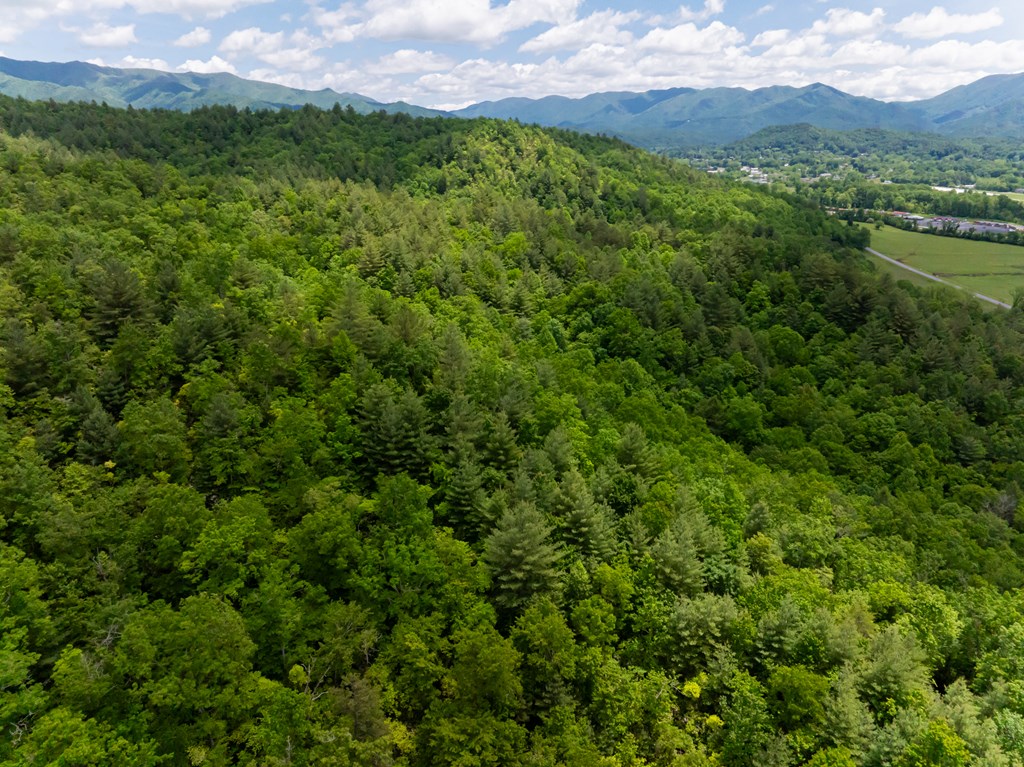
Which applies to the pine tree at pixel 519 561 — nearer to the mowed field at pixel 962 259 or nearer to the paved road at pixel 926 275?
the paved road at pixel 926 275

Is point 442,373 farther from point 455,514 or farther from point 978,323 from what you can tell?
point 978,323

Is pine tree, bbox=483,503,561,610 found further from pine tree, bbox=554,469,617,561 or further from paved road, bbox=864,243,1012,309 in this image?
paved road, bbox=864,243,1012,309

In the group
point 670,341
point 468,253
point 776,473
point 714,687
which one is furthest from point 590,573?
point 468,253

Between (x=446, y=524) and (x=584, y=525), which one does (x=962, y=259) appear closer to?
(x=584, y=525)

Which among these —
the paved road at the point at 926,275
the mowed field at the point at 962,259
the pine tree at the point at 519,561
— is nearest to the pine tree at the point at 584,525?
the pine tree at the point at 519,561

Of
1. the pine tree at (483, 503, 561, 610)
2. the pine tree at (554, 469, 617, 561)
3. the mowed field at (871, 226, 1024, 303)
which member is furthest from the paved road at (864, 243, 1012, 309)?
the pine tree at (483, 503, 561, 610)
